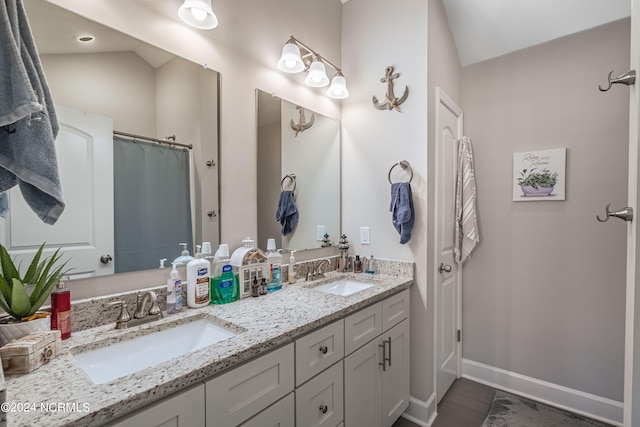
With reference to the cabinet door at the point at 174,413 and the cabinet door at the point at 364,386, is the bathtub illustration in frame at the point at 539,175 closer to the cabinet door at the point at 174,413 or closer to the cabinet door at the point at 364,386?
the cabinet door at the point at 364,386

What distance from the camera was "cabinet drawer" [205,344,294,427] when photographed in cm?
89

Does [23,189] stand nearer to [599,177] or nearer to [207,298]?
[207,298]

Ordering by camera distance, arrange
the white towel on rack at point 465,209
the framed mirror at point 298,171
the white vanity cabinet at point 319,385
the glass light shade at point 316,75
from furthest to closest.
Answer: the white towel on rack at point 465,209 → the glass light shade at point 316,75 → the framed mirror at point 298,171 → the white vanity cabinet at point 319,385

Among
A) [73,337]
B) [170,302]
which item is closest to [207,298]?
[170,302]

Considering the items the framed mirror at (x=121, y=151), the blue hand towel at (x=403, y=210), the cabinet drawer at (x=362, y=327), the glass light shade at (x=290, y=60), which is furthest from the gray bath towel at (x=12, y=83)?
the blue hand towel at (x=403, y=210)

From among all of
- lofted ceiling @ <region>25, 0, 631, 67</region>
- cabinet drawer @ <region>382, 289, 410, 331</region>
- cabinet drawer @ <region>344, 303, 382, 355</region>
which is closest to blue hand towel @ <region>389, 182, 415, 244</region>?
cabinet drawer @ <region>382, 289, 410, 331</region>

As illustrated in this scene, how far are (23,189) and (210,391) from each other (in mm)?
786

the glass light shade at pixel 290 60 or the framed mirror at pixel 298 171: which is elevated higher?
the glass light shade at pixel 290 60

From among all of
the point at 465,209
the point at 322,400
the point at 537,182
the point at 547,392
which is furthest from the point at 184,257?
the point at 547,392

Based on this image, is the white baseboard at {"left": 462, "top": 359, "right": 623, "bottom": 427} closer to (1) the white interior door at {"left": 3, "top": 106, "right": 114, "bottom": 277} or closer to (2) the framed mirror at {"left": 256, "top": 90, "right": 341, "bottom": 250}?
(2) the framed mirror at {"left": 256, "top": 90, "right": 341, "bottom": 250}

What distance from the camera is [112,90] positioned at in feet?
3.98

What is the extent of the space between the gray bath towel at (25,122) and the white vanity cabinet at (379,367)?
47.9 inches

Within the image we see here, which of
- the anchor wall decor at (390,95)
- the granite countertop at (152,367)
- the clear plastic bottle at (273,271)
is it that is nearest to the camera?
the granite countertop at (152,367)

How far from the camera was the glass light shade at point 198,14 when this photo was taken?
4.16ft
